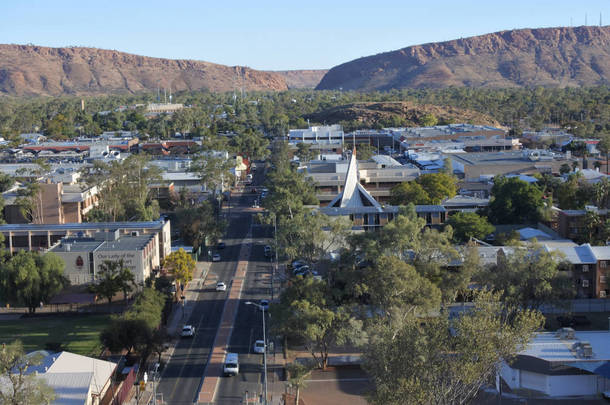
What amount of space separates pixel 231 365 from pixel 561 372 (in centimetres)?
1458

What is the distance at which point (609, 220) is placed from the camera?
4884 centimetres

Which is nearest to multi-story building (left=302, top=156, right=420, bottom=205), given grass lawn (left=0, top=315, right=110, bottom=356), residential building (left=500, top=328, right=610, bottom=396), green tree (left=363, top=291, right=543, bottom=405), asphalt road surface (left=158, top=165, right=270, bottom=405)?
asphalt road surface (left=158, top=165, right=270, bottom=405)

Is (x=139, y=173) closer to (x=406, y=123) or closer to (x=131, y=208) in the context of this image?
(x=131, y=208)

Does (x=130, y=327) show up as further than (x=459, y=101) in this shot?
No

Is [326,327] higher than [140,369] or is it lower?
higher

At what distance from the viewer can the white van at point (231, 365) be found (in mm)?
32875

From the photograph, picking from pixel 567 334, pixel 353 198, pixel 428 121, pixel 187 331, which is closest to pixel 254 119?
pixel 428 121

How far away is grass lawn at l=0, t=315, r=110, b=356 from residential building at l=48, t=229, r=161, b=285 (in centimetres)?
371

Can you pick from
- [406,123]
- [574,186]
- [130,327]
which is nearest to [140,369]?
[130,327]

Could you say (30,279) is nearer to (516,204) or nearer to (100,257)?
(100,257)

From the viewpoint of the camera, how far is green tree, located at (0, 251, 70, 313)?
137ft

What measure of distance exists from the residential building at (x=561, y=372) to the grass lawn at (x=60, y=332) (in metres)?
20.5

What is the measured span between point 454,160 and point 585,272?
46.5 m

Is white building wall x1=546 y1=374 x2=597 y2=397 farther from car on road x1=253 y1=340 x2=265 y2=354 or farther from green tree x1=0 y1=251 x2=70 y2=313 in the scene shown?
green tree x1=0 y1=251 x2=70 y2=313
